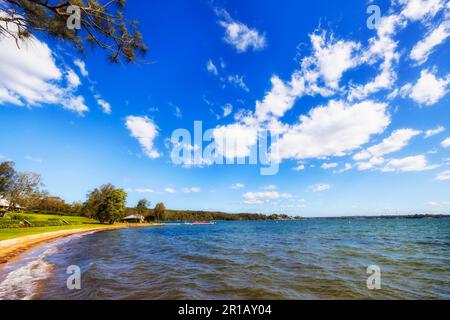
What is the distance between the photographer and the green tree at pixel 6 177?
52222mm

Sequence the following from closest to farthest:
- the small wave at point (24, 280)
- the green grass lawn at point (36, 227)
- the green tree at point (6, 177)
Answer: the small wave at point (24, 280) → the green grass lawn at point (36, 227) → the green tree at point (6, 177)

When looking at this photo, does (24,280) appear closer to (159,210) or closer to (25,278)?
(25,278)

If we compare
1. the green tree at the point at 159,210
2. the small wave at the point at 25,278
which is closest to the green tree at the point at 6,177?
the small wave at the point at 25,278

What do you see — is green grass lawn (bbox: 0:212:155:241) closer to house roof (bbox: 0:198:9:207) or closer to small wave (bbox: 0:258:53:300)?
small wave (bbox: 0:258:53:300)

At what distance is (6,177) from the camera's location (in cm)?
5294

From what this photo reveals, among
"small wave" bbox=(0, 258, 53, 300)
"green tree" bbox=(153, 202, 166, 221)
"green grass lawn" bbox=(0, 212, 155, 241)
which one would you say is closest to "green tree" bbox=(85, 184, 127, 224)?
"green grass lawn" bbox=(0, 212, 155, 241)

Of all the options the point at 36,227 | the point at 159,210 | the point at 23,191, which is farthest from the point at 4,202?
the point at 159,210

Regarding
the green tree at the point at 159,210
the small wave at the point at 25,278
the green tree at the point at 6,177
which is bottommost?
the green tree at the point at 159,210

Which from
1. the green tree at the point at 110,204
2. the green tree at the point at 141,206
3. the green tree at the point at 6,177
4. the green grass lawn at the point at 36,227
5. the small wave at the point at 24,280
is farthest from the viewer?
the green tree at the point at 141,206

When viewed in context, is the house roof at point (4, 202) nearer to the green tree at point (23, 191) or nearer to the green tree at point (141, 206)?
the green tree at point (23, 191)

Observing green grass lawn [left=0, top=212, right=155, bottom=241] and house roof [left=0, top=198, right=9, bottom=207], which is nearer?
green grass lawn [left=0, top=212, right=155, bottom=241]

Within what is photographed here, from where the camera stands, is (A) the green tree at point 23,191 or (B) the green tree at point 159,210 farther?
(B) the green tree at point 159,210

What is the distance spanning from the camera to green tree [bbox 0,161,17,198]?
5222 cm
